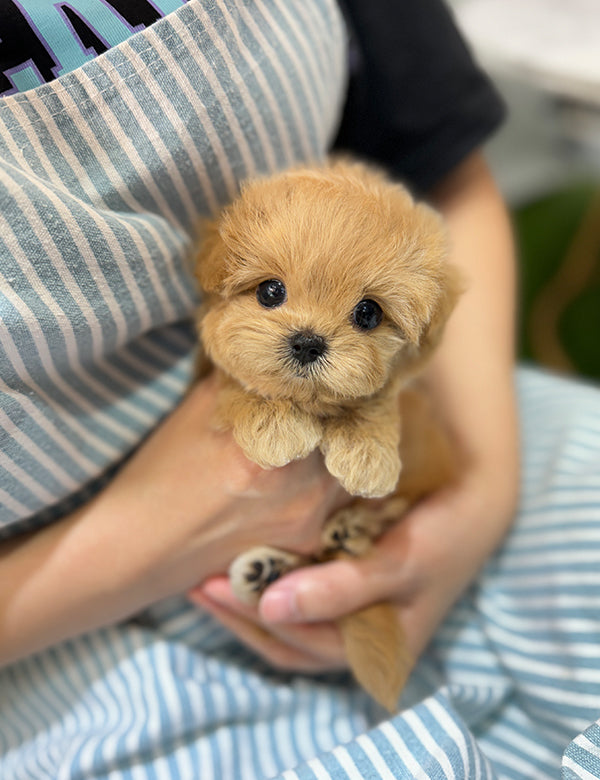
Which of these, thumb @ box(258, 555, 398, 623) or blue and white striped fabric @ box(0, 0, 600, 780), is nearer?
blue and white striped fabric @ box(0, 0, 600, 780)

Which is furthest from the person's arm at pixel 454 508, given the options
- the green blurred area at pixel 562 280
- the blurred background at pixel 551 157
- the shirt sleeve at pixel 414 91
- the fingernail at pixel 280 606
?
the green blurred area at pixel 562 280

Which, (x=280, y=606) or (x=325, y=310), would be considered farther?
(x=280, y=606)

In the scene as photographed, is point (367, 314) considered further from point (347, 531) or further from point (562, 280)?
point (562, 280)

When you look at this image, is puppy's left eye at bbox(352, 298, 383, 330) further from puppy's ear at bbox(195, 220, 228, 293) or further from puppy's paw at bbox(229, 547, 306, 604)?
puppy's paw at bbox(229, 547, 306, 604)

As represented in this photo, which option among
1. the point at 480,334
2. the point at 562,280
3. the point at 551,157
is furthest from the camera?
the point at 551,157

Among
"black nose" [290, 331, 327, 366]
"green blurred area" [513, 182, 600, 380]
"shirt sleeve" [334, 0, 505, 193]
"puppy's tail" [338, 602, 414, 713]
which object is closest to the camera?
"black nose" [290, 331, 327, 366]

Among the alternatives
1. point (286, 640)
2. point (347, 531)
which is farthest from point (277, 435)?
point (286, 640)

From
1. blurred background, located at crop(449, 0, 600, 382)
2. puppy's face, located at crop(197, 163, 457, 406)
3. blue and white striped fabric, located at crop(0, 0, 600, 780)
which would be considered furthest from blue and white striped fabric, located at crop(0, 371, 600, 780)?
blurred background, located at crop(449, 0, 600, 382)
